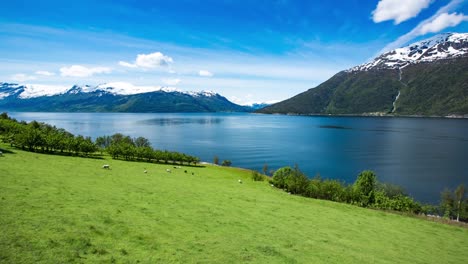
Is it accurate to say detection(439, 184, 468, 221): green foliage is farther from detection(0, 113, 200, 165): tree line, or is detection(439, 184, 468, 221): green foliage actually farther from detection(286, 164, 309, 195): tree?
detection(0, 113, 200, 165): tree line

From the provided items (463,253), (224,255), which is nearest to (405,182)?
(463,253)

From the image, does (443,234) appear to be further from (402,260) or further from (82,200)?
(82,200)

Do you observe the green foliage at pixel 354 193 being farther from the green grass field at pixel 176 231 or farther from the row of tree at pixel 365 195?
the green grass field at pixel 176 231

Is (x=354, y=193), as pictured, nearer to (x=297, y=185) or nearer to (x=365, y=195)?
(x=365, y=195)

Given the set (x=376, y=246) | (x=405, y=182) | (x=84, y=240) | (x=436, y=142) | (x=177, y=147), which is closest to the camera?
(x=84, y=240)

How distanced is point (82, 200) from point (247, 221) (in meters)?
15.1

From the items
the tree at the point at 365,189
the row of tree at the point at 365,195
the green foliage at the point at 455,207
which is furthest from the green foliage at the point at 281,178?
the green foliage at the point at 455,207

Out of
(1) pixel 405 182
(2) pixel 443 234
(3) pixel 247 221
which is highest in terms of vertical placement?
(3) pixel 247 221

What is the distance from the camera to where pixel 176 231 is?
21.9m

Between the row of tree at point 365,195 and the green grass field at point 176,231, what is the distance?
62.5ft

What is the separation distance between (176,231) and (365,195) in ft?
165

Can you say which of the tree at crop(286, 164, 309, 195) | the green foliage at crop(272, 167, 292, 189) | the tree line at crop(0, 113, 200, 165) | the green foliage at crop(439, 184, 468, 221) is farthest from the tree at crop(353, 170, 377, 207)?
the tree line at crop(0, 113, 200, 165)

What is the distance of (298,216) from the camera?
114 feet

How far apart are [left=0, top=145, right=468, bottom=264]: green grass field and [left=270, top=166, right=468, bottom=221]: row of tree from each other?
19.0 metres
